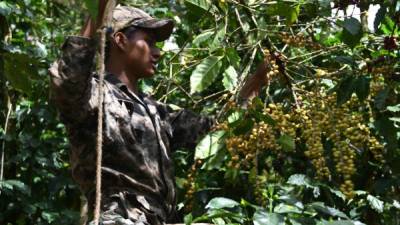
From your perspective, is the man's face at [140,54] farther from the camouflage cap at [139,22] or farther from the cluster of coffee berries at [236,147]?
the cluster of coffee berries at [236,147]

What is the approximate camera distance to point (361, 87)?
2.38 m

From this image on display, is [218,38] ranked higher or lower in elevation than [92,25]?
lower

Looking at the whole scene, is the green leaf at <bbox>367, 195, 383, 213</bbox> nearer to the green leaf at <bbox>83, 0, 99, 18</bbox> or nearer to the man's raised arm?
the man's raised arm

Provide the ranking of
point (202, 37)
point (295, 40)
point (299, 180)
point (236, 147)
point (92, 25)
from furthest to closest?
point (299, 180), point (202, 37), point (295, 40), point (236, 147), point (92, 25)

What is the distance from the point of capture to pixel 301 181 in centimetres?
275

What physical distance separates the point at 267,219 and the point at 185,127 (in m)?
0.68

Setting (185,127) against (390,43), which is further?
(185,127)

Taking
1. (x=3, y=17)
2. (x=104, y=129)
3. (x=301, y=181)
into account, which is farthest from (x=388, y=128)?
(x=3, y=17)

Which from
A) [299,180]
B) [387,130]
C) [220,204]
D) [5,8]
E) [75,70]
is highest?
[75,70]

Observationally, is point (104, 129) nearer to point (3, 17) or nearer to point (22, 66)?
point (22, 66)

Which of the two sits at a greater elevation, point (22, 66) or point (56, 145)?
point (22, 66)

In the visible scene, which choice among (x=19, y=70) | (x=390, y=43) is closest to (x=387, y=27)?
(x=390, y=43)

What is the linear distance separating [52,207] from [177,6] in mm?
1173

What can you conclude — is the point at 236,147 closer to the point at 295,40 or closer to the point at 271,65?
the point at 271,65
